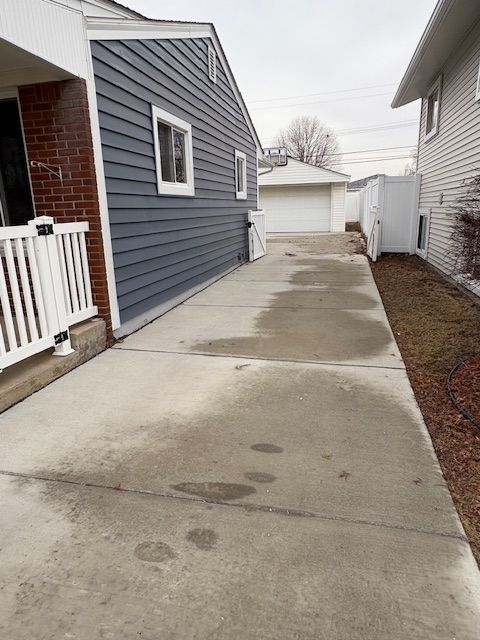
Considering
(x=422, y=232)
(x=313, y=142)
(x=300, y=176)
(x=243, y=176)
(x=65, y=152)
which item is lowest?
(x=422, y=232)

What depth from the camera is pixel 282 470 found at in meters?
2.29

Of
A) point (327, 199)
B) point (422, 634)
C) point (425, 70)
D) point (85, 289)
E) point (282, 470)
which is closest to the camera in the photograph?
point (422, 634)

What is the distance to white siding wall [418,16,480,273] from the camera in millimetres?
6586

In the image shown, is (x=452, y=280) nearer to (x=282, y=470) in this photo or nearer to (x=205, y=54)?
(x=205, y=54)

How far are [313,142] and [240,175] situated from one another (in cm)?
4091

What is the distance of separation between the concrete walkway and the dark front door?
195cm

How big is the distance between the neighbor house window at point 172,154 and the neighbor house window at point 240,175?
330 cm

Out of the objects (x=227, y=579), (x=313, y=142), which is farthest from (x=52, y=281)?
(x=313, y=142)

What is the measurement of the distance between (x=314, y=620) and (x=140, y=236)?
445 centimetres

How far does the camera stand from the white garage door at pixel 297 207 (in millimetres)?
21969

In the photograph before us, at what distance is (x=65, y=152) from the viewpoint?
12.9 feet

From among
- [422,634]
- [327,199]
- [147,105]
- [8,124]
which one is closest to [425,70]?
[147,105]

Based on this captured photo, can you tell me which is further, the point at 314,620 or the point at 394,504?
the point at 394,504

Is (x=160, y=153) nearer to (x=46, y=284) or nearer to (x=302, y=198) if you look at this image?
(x=46, y=284)
